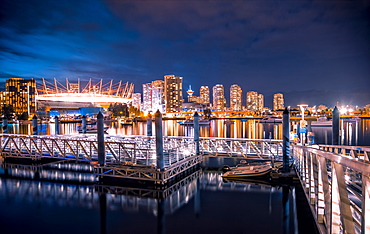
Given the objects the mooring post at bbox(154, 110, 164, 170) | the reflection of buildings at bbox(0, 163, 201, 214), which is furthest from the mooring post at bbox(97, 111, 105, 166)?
the mooring post at bbox(154, 110, 164, 170)

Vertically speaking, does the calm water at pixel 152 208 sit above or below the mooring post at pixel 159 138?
below

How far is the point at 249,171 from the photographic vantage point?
14.4 meters

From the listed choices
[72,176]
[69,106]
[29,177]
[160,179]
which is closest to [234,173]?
[160,179]

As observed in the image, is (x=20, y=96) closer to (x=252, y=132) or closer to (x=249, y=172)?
(x=252, y=132)

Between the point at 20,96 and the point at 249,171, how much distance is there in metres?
159

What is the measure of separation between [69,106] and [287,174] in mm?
→ 135045

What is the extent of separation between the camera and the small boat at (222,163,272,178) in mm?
14120

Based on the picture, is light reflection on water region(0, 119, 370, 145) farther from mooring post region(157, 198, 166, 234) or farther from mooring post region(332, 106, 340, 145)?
mooring post region(157, 198, 166, 234)

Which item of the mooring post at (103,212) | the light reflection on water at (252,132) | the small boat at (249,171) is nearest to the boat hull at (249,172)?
the small boat at (249,171)

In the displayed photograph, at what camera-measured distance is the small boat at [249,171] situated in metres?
14.1

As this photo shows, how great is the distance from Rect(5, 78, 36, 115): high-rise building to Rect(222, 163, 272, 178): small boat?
14995 cm

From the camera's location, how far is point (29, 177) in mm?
15453

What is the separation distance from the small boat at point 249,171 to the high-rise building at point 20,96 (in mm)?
149950

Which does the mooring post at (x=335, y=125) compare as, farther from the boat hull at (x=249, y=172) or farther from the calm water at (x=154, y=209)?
the calm water at (x=154, y=209)
